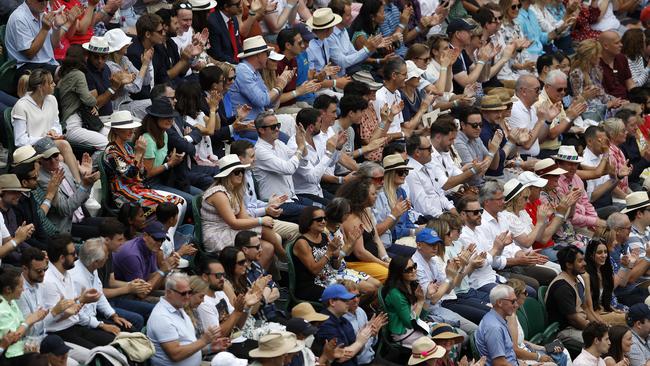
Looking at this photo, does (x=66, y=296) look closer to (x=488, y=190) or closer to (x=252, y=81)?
(x=252, y=81)

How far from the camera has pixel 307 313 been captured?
13.1 m

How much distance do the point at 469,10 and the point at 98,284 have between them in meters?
9.86

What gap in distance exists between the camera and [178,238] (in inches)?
553

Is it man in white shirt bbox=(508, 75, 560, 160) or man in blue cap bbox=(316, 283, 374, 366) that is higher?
man in blue cap bbox=(316, 283, 374, 366)

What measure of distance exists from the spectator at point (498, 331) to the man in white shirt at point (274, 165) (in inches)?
83.2

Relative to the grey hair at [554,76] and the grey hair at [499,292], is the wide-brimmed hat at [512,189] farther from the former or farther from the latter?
the grey hair at [554,76]

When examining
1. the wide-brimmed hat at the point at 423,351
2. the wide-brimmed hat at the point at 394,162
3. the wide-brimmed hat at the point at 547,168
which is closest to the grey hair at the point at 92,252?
the wide-brimmed hat at the point at 423,351

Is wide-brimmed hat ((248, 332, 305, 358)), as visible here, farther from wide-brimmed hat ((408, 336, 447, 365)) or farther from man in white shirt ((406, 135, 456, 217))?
man in white shirt ((406, 135, 456, 217))

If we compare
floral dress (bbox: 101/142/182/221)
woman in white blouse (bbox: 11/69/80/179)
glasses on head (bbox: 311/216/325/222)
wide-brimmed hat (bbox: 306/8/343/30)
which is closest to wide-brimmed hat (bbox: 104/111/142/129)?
floral dress (bbox: 101/142/182/221)

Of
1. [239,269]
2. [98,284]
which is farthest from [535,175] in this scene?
[98,284]

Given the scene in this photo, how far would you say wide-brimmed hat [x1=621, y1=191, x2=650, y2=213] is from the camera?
17344mm

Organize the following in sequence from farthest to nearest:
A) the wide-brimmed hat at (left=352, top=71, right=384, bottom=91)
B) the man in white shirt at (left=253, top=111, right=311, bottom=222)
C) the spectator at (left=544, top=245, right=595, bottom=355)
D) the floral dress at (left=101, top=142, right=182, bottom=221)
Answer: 1. the wide-brimmed hat at (left=352, top=71, right=384, bottom=91)
2. the spectator at (left=544, top=245, right=595, bottom=355)
3. the man in white shirt at (left=253, top=111, right=311, bottom=222)
4. the floral dress at (left=101, top=142, right=182, bottom=221)

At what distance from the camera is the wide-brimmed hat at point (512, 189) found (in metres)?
16.3

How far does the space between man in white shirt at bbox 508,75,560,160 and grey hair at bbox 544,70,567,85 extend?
14.8 inches
